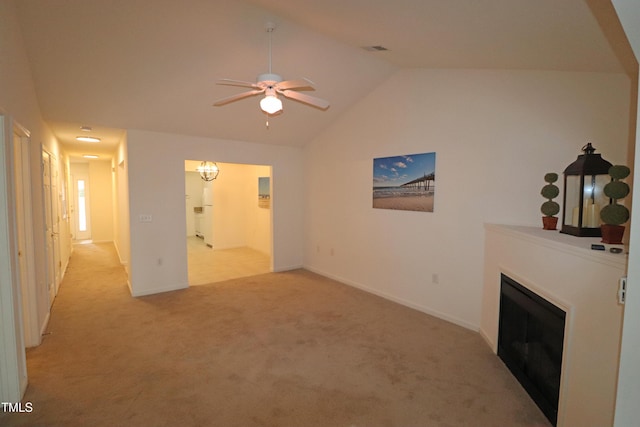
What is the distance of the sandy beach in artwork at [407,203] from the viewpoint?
13.2ft

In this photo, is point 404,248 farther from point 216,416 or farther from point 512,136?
point 216,416

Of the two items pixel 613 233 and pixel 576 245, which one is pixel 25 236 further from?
pixel 613 233

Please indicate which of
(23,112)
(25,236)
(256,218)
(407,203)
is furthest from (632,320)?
(256,218)

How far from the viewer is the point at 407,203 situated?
168 inches

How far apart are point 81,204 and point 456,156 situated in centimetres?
1080

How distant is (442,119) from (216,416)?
151 inches

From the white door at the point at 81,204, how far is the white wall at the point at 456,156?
8.45 metres

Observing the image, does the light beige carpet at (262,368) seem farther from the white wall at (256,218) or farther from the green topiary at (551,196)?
the white wall at (256,218)

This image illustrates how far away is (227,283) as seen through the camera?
5.32 metres

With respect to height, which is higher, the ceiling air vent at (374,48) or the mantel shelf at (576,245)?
the ceiling air vent at (374,48)

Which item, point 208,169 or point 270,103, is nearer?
point 270,103

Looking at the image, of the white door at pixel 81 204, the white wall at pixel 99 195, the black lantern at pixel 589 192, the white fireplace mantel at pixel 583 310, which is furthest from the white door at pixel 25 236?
the white door at pixel 81 204

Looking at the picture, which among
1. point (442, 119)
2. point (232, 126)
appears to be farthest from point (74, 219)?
point (442, 119)

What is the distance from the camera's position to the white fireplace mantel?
1644mm
